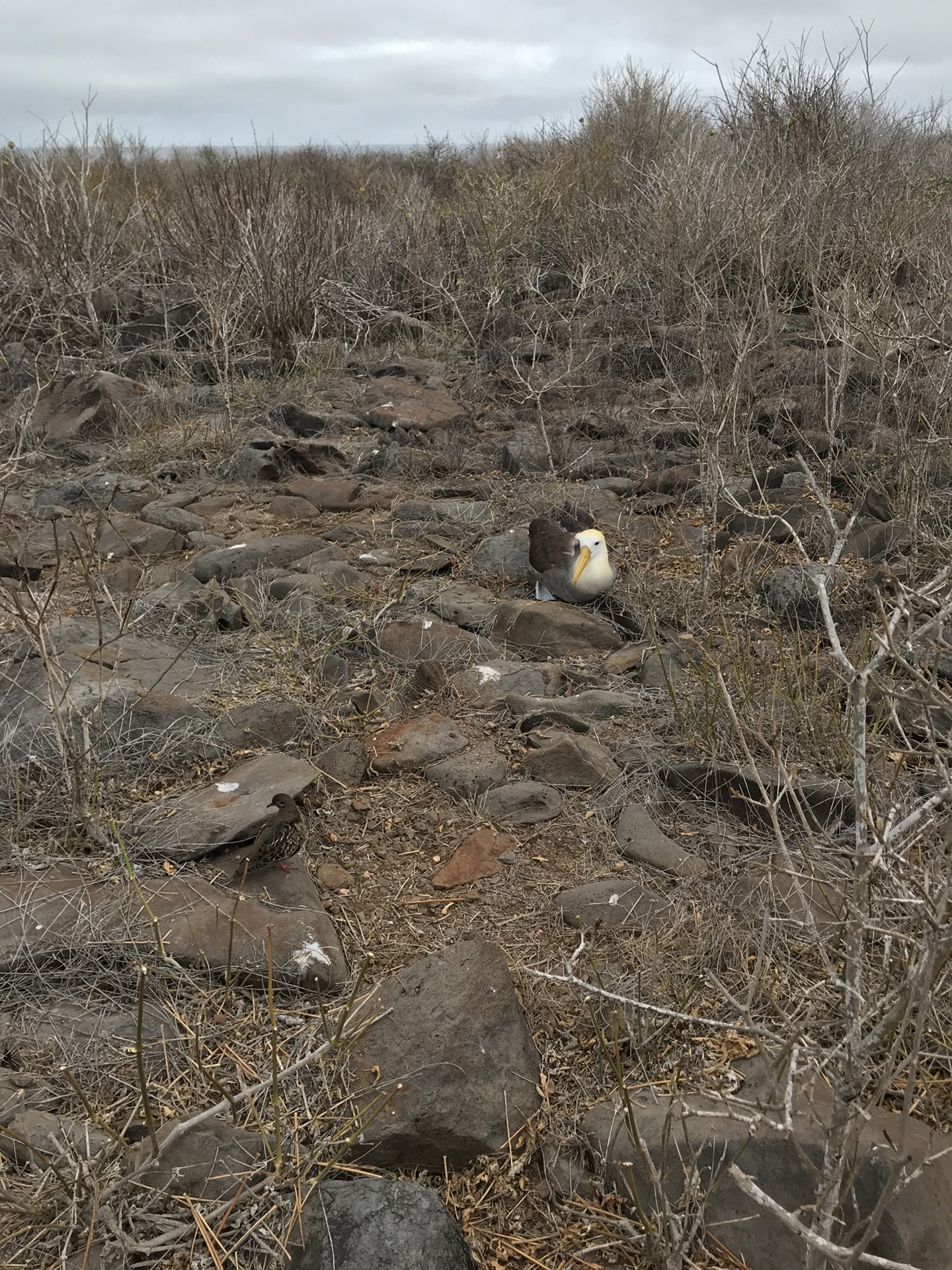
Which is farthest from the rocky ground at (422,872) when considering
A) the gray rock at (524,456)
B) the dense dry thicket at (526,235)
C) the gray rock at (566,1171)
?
the dense dry thicket at (526,235)

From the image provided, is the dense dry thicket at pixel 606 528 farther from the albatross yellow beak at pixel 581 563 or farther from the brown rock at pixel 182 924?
the albatross yellow beak at pixel 581 563

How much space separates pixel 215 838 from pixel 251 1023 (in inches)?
24.0

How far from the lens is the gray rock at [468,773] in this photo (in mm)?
3289

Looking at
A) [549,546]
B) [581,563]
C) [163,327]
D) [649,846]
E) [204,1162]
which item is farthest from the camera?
[163,327]

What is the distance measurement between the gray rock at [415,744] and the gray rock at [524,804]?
12.4 inches

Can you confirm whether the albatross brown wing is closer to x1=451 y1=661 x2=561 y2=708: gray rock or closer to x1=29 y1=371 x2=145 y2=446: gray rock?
x1=451 y1=661 x2=561 y2=708: gray rock

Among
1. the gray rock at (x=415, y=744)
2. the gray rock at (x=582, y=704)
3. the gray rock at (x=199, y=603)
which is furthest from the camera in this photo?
the gray rock at (x=199, y=603)

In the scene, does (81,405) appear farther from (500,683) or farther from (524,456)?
(500,683)

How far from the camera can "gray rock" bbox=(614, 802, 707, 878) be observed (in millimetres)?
2873

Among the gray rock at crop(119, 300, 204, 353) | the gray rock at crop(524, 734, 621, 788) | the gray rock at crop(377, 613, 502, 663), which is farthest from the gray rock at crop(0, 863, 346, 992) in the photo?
the gray rock at crop(119, 300, 204, 353)

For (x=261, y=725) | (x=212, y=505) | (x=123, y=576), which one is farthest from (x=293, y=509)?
(x=261, y=725)

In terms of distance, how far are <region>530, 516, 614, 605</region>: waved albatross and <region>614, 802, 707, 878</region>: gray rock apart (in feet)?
4.94

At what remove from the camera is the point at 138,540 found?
5477mm

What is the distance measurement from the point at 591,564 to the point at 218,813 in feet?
7.02
